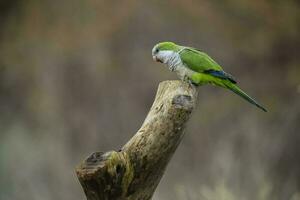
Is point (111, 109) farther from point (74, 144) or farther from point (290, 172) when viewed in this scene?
point (290, 172)

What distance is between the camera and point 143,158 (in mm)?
1226

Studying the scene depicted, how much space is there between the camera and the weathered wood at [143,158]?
114 centimetres

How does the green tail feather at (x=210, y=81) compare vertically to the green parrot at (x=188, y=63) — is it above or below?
below

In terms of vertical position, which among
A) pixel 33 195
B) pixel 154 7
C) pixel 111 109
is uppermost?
pixel 154 7

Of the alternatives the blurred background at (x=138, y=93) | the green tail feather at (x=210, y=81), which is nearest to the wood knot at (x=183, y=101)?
A: the green tail feather at (x=210, y=81)

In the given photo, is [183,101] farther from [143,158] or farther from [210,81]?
[210,81]

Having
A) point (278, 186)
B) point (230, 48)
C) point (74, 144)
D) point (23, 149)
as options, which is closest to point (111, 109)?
point (74, 144)

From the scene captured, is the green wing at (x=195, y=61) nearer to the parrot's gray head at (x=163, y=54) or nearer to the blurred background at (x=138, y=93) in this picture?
the parrot's gray head at (x=163, y=54)

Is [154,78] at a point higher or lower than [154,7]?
lower

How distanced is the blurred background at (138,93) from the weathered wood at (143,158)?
146 centimetres

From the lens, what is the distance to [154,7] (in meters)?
2.83

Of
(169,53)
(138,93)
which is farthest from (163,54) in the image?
(138,93)

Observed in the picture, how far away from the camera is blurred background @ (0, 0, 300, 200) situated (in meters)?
2.75

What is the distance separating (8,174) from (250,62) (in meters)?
1.24
